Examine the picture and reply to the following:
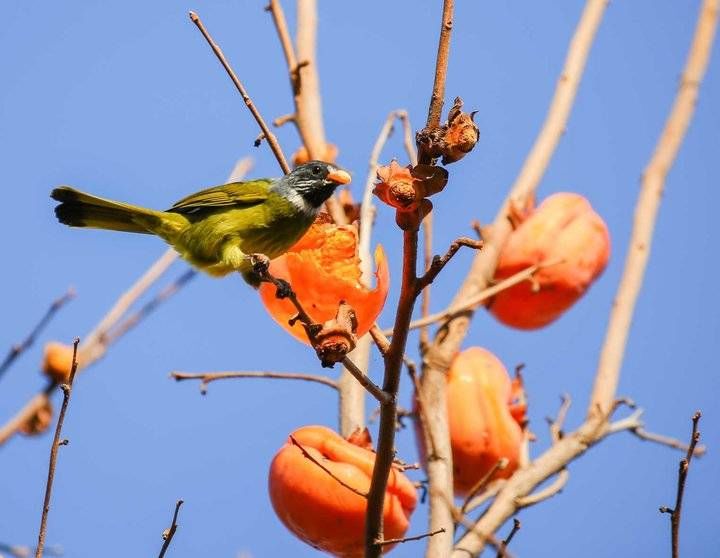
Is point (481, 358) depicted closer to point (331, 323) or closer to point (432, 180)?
point (331, 323)

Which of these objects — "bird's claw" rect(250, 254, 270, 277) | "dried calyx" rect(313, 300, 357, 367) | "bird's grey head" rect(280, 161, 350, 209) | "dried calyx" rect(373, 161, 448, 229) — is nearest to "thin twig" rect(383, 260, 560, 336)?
"bird's claw" rect(250, 254, 270, 277)

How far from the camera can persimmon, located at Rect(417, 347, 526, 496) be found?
445 centimetres

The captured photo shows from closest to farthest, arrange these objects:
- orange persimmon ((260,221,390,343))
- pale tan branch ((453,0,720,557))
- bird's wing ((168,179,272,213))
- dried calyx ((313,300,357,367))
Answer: dried calyx ((313,300,357,367))
orange persimmon ((260,221,390,343))
pale tan branch ((453,0,720,557))
bird's wing ((168,179,272,213))

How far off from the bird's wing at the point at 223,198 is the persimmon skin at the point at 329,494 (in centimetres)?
154

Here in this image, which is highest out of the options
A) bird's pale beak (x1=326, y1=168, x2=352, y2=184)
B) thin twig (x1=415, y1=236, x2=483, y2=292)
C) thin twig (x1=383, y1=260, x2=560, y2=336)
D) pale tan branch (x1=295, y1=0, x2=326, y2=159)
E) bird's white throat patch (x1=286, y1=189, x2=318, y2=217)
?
pale tan branch (x1=295, y1=0, x2=326, y2=159)

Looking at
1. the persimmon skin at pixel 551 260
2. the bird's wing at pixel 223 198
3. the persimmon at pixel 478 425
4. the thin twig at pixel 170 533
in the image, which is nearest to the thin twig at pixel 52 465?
the thin twig at pixel 170 533

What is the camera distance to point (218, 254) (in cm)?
483

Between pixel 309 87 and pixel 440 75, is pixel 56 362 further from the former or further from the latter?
pixel 440 75

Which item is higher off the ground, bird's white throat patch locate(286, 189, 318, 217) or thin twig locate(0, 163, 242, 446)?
bird's white throat patch locate(286, 189, 318, 217)

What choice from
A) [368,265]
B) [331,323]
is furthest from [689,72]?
[331,323]

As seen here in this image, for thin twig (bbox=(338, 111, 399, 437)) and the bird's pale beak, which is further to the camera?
the bird's pale beak

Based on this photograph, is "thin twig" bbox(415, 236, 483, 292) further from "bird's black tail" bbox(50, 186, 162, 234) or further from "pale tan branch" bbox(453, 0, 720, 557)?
"bird's black tail" bbox(50, 186, 162, 234)

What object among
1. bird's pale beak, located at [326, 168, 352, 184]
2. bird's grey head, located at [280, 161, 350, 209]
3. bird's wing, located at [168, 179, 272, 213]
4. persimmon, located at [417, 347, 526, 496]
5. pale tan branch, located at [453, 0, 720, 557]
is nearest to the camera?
pale tan branch, located at [453, 0, 720, 557]

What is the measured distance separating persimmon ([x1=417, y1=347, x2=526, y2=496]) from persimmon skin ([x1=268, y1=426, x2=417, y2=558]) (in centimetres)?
60
